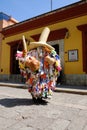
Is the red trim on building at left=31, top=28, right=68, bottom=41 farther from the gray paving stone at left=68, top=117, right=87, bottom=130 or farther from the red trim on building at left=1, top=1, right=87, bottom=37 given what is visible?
the gray paving stone at left=68, top=117, right=87, bottom=130

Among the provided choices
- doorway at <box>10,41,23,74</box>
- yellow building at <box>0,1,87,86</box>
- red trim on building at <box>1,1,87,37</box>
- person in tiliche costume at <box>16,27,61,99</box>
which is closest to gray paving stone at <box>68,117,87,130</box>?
person in tiliche costume at <box>16,27,61,99</box>

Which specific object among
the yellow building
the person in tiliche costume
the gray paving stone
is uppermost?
the yellow building

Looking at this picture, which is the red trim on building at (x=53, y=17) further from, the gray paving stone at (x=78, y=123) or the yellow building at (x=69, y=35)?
the gray paving stone at (x=78, y=123)

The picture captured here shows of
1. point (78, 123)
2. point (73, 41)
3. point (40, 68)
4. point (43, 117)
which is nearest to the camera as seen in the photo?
point (78, 123)

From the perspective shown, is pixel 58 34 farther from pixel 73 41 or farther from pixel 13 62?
pixel 13 62

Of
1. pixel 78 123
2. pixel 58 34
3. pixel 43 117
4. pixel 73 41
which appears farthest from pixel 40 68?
pixel 58 34

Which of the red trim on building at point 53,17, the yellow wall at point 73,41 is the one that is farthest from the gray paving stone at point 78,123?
the red trim on building at point 53,17

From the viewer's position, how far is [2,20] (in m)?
14.3

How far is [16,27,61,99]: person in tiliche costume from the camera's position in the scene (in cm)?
441

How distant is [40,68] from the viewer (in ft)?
14.6

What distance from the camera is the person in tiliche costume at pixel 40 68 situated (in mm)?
4410

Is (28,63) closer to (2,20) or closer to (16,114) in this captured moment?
(16,114)

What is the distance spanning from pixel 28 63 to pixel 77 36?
536cm

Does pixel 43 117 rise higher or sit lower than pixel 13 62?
lower
